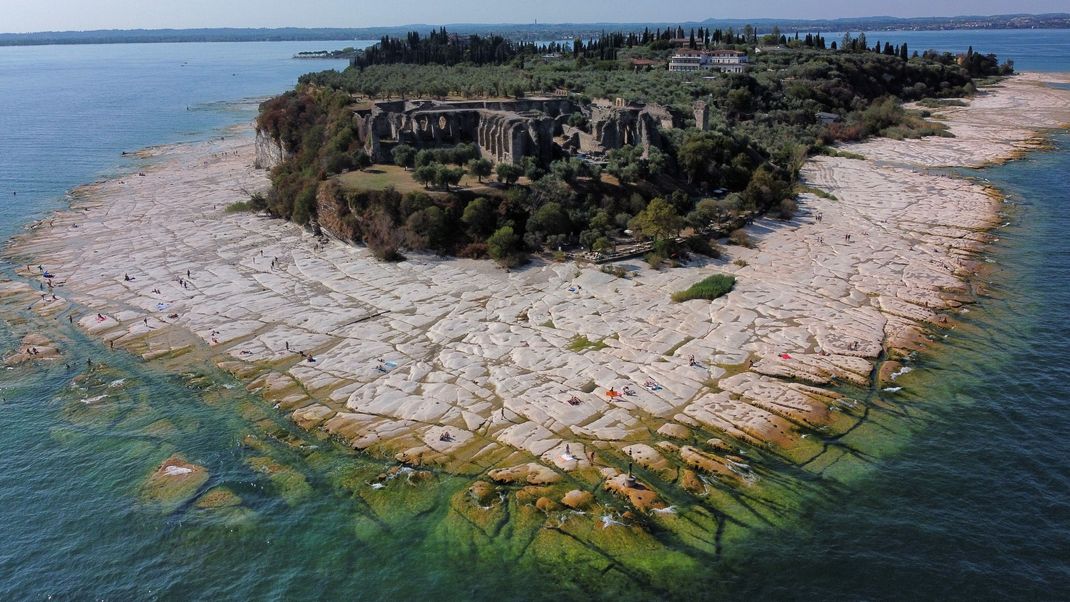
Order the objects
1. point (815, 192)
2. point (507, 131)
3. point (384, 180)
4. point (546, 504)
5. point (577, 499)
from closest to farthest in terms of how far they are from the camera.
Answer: point (546, 504) < point (577, 499) < point (384, 180) < point (507, 131) < point (815, 192)

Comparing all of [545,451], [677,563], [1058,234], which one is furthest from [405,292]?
[1058,234]

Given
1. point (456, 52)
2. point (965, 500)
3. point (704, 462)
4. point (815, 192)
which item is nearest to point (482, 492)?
point (704, 462)

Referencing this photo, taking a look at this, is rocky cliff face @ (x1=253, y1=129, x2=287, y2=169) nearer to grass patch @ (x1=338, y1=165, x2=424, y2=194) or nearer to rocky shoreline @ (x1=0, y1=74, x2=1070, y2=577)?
rocky shoreline @ (x1=0, y1=74, x2=1070, y2=577)

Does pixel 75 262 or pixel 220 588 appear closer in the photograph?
pixel 220 588

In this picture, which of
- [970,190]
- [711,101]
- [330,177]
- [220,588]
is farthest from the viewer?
[711,101]

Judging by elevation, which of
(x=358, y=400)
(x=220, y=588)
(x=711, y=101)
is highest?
(x=711, y=101)

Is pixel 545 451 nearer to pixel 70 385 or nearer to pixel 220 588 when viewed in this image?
pixel 220 588

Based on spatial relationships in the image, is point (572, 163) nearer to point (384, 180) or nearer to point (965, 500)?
point (384, 180)

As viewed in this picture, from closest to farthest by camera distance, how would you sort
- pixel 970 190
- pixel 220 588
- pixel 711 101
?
pixel 220 588, pixel 970 190, pixel 711 101
